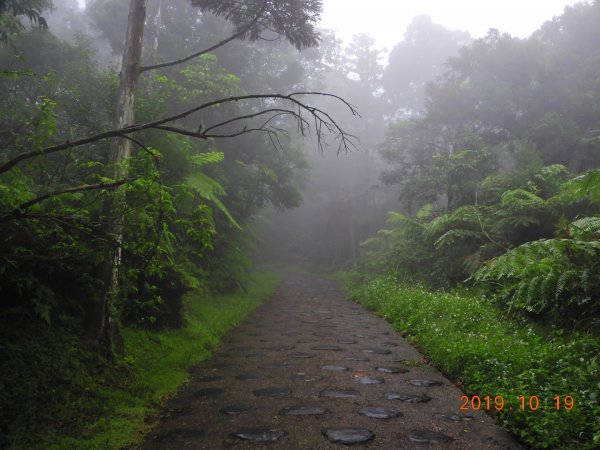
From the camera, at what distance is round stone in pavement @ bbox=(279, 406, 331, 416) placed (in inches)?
135

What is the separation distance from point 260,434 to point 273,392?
0.93 metres

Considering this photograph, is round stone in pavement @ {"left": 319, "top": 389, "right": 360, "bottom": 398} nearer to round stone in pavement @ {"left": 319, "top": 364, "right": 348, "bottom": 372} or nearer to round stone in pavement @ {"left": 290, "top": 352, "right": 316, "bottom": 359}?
round stone in pavement @ {"left": 319, "top": 364, "right": 348, "bottom": 372}

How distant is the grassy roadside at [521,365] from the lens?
9.52 ft

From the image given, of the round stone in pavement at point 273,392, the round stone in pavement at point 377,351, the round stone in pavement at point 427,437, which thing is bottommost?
the round stone in pavement at point 427,437

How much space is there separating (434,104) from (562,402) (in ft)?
62.5

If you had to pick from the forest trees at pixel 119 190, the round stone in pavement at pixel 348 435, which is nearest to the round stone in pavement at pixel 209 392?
the forest trees at pixel 119 190

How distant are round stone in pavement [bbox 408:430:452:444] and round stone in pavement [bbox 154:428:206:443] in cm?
160

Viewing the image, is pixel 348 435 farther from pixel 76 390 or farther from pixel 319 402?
pixel 76 390

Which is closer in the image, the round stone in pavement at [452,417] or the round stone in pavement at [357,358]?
the round stone in pavement at [452,417]

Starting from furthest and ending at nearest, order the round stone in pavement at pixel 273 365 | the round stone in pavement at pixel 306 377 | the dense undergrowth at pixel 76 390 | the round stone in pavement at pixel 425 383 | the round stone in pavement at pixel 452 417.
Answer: the round stone in pavement at pixel 273 365
the round stone in pavement at pixel 306 377
the round stone in pavement at pixel 425 383
the round stone in pavement at pixel 452 417
the dense undergrowth at pixel 76 390

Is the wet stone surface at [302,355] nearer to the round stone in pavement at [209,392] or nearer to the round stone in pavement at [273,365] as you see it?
the round stone in pavement at [273,365]

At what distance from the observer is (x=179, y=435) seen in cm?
315

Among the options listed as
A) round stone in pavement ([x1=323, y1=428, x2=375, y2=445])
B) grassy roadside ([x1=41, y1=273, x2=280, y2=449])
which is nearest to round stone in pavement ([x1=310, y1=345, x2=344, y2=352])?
grassy roadside ([x1=41, y1=273, x2=280, y2=449])

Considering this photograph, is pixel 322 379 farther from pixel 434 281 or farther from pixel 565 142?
pixel 565 142
